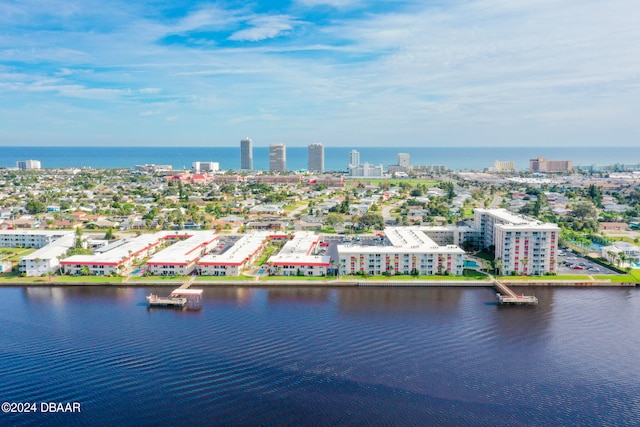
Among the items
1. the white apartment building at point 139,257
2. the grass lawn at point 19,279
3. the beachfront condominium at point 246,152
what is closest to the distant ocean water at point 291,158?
the beachfront condominium at point 246,152

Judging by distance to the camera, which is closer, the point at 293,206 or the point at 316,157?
the point at 293,206

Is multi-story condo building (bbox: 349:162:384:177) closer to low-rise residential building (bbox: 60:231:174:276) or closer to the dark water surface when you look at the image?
low-rise residential building (bbox: 60:231:174:276)

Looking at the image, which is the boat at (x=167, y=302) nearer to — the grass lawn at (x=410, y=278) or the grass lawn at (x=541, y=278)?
the grass lawn at (x=410, y=278)

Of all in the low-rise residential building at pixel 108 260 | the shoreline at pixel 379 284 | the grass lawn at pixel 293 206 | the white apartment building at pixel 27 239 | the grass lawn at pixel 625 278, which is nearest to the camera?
the shoreline at pixel 379 284

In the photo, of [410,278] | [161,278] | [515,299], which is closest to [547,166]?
[410,278]

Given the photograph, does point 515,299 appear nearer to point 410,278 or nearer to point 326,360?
point 410,278

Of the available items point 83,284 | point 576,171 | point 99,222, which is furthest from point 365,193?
point 576,171
